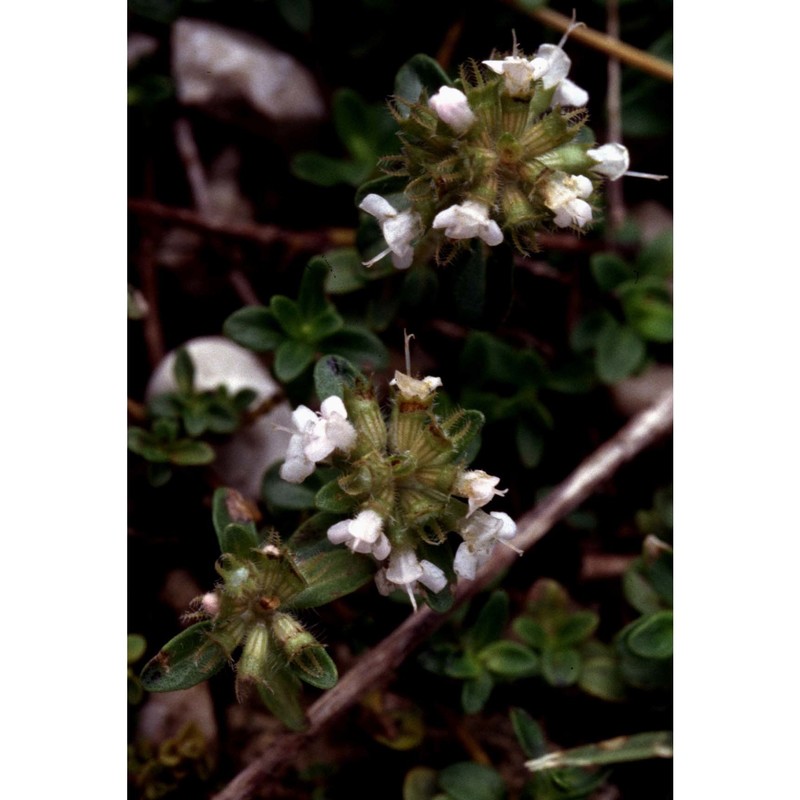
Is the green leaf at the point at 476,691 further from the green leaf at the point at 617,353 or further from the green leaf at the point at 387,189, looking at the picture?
the green leaf at the point at 387,189

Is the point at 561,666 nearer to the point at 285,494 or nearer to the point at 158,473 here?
the point at 285,494

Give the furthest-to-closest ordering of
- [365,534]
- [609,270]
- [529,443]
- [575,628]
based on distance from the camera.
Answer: [609,270] → [529,443] → [575,628] → [365,534]

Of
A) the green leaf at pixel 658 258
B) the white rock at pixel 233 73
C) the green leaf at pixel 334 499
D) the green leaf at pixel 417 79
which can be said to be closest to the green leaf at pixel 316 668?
the green leaf at pixel 334 499

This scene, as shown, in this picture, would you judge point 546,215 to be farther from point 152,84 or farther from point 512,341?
point 152,84

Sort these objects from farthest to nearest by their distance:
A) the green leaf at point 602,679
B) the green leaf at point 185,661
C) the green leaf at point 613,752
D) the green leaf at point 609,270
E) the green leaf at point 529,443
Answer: the green leaf at point 609,270 → the green leaf at point 529,443 → the green leaf at point 602,679 → the green leaf at point 613,752 → the green leaf at point 185,661

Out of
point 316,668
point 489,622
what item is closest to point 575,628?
point 489,622
